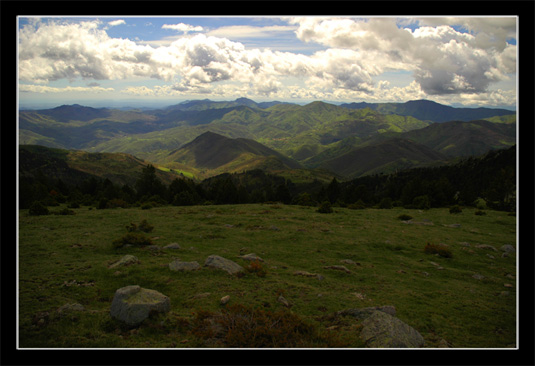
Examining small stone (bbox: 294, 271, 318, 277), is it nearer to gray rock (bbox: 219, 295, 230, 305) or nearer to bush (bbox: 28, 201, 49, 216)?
gray rock (bbox: 219, 295, 230, 305)

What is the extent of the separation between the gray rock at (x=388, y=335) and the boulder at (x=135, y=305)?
22.4 feet

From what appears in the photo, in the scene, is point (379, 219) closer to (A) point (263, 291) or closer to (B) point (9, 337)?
(A) point (263, 291)

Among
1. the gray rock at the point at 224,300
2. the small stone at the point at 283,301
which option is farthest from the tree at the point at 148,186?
the small stone at the point at 283,301

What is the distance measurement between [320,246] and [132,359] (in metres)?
17.9

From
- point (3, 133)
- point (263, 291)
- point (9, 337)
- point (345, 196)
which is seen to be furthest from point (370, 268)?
point (345, 196)

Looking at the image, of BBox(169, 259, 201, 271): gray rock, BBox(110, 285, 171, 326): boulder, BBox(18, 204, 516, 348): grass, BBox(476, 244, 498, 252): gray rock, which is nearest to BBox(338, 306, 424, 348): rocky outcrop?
BBox(18, 204, 516, 348): grass

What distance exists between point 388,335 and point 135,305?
8.01 metres

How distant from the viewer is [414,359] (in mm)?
5457

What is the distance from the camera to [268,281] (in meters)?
13.0

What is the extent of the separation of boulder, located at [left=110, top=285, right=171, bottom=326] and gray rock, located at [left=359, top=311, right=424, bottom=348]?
684 cm

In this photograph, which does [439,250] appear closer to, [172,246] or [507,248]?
[507,248]

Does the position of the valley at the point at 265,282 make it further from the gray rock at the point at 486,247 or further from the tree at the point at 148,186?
the tree at the point at 148,186

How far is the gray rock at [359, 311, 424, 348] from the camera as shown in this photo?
7.32m

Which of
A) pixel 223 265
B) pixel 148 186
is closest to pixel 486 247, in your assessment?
pixel 223 265
